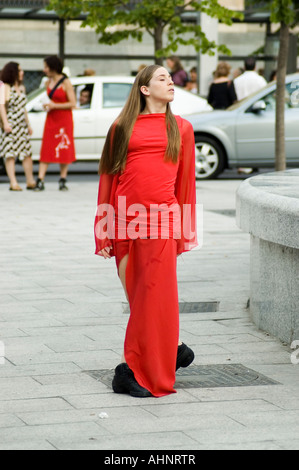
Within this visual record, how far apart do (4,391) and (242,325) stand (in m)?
2.11

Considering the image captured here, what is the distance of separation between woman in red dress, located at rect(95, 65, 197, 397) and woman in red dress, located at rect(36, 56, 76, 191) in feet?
30.9

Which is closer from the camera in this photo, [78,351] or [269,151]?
[78,351]

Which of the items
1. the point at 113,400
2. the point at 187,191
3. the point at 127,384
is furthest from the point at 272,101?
the point at 113,400

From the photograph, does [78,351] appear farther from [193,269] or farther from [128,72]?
[128,72]

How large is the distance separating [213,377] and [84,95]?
13.3 meters

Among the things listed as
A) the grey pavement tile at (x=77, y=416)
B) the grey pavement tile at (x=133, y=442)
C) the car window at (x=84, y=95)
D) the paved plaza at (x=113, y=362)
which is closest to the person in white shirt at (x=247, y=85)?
the car window at (x=84, y=95)

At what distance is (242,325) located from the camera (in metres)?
6.86

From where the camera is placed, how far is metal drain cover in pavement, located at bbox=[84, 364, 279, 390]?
540cm

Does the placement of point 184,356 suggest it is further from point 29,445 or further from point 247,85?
point 247,85

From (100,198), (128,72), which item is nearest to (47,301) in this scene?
(100,198)

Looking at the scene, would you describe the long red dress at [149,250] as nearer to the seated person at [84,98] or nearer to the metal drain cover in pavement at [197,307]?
the metal drain cover in pavement at [197,307]

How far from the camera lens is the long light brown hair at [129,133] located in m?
5.31

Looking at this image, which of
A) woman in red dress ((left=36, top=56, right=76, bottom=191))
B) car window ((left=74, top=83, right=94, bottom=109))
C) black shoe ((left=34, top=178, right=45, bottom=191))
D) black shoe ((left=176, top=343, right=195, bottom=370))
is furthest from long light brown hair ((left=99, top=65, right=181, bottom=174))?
car window ((left=74, top=83, right=94, bottom=109))
